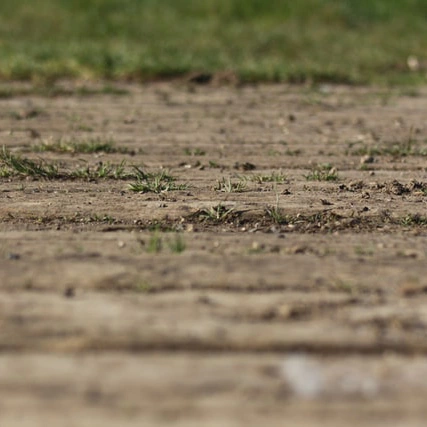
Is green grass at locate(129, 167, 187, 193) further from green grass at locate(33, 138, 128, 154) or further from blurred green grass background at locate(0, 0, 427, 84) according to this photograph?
blurred green grass background at locate(0, 0, 427, 84)

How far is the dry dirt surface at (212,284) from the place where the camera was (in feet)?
7.52

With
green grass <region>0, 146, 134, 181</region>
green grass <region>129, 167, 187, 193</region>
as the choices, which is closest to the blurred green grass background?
green grass <region>0, 146, 134, 181</region>

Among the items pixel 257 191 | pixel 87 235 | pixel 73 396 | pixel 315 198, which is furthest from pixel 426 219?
pixel 73 396

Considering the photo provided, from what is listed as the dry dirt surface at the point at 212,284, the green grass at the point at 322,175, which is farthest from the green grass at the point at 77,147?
the green grass at the point at 322,175

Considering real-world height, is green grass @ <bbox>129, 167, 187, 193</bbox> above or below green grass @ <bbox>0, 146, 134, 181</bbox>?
below

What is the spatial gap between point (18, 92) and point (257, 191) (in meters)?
4.21

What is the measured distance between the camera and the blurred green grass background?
9.34 m

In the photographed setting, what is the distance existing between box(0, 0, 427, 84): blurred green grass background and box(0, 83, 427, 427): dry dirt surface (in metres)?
3.44

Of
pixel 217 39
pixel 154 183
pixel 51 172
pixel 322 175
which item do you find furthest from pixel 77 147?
pixel 217 39

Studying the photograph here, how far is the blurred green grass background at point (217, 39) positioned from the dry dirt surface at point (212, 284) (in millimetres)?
3435

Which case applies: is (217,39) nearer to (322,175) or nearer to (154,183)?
(322,175)

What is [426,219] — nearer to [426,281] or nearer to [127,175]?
[426,281]

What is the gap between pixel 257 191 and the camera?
462cm

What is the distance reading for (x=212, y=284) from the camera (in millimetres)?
3062
